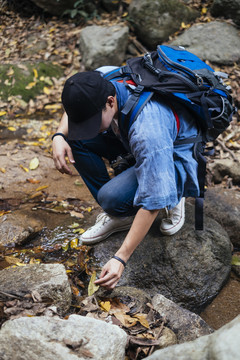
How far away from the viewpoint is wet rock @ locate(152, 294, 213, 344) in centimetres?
231

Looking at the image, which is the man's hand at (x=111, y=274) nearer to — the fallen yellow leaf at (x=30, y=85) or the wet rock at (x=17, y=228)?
the wet rock at (x=17, y=228)

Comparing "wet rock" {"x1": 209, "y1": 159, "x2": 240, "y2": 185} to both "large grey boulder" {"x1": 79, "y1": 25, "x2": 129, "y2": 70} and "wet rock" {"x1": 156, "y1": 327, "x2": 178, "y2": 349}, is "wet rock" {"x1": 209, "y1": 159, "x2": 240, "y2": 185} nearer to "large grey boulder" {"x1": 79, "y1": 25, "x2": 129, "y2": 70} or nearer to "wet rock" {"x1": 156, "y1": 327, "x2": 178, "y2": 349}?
"wet rock" {"x1": 156, "y1": 327, "x2": 178, "y2": 349}

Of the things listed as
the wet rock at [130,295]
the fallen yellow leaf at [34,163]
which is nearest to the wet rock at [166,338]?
the wet rock at [130,295]

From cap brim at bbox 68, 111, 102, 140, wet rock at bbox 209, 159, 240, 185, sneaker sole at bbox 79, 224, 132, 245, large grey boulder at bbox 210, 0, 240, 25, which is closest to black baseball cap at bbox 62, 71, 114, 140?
cap brim at bbox 68, 111, 102, 140

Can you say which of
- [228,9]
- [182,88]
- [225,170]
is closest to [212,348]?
[182,88]

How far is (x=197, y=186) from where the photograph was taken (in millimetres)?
2670

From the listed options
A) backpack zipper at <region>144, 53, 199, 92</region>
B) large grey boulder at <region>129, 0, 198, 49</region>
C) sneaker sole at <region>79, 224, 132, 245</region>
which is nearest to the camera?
backpack zipper at <region>144, 53, 199, 92</region>

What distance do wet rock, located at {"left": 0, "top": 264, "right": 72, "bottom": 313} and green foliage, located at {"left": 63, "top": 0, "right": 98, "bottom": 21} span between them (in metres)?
6.08

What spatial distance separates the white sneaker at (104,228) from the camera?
9.95 feet

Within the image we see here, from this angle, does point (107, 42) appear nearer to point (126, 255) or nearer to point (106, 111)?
point (106, 111)

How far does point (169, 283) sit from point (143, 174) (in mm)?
1183

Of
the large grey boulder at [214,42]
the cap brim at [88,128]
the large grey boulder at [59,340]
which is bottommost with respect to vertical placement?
the large grey boulder at [59,340]

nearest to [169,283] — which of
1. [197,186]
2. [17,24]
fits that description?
[197,186]

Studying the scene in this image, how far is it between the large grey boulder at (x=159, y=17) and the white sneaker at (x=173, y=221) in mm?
4469
